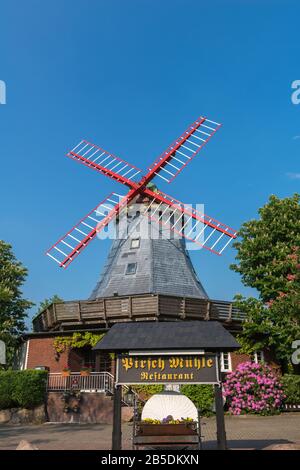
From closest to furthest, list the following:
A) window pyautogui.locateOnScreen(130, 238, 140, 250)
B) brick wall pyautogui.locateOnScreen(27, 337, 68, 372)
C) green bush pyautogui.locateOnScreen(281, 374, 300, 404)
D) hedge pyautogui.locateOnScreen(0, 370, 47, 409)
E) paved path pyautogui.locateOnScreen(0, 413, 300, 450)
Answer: paved path pyautogui.locateOnScreen(0, 413, 300, 450), green bush pyautogui.locateOnScreen(281, 374, 300, 404), hedge pyautogui.locateOnScreen(0, 370, 47, 409), brick wall pyautogui.locateOnScreen(27, 337, 68, 372), window pyautogui.locateOnScreen(130, 238, 140, 250)

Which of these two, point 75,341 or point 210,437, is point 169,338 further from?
point 75,341

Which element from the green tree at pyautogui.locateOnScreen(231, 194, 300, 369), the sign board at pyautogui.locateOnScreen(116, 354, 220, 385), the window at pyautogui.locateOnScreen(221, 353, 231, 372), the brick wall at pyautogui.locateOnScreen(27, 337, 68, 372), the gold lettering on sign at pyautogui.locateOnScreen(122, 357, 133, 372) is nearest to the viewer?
the sign board at pyautogui.locateOnScreen(116, 354, 220, 385)

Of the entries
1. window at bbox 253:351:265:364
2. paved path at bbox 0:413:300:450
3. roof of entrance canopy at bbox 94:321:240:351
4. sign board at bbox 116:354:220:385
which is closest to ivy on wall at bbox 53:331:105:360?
paved path at bbox 0:413:300:450

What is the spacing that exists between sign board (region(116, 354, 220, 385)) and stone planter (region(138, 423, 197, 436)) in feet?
3.15

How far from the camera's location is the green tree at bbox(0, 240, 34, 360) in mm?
27719

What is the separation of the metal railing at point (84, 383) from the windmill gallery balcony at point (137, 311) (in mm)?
3155

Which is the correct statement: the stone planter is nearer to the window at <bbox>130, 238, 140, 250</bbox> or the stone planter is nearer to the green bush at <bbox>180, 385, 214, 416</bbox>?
the green bush at <bbox>180, 385, 214, 416</bbox>

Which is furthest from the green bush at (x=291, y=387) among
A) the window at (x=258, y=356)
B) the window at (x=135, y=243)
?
the window at (x=135, y=243)

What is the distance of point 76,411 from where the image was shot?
64.6 ft

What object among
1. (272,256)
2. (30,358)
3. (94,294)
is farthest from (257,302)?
(30,358)

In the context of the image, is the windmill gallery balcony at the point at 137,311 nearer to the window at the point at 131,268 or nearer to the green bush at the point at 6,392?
the window at the point at 131,268

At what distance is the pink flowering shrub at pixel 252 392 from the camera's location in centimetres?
2012

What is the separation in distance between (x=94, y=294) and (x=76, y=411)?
327 inches
